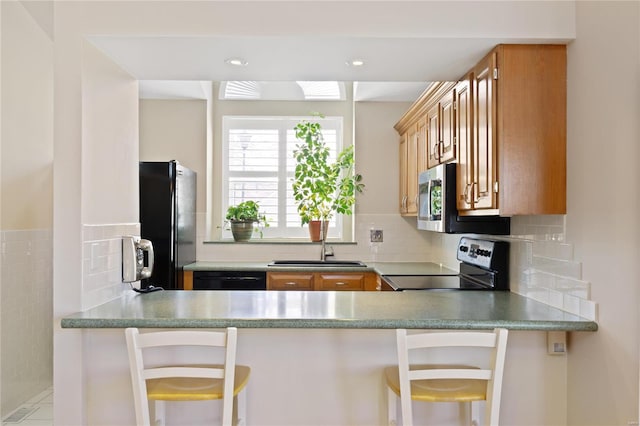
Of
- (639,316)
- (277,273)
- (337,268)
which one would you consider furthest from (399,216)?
(639,316)

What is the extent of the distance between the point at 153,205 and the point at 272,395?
6.89 ft

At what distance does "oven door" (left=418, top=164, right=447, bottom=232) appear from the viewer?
2.59 meters

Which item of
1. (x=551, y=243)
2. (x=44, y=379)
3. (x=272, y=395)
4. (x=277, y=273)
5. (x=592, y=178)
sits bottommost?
(x=44, y=379)

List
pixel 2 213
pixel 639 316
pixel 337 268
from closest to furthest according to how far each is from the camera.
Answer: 1. pixel 639 316
2. pixel 2 213
3. pixel 337 268

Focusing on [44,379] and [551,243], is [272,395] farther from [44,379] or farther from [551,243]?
[44,379]

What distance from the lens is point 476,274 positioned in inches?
110

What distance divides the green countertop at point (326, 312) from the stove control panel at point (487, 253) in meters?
0.25

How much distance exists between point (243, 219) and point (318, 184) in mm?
797

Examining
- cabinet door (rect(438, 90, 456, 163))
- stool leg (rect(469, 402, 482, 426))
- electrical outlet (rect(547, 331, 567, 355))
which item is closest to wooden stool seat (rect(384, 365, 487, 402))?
stool leg (rect(469, 402, 482, 426))

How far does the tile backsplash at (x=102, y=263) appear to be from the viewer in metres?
1.98

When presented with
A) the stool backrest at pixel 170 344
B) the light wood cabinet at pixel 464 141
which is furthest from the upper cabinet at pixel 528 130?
the stool backrest at pixel 170 344

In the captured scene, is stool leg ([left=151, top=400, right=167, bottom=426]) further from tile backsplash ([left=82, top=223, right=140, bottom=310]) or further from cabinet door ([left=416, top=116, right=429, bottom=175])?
cabinet door ([left=416, top=116, right=429, bottom=175])

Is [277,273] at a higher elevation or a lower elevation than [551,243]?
lower

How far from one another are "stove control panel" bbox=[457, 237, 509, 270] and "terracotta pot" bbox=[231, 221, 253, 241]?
211 centimetres
